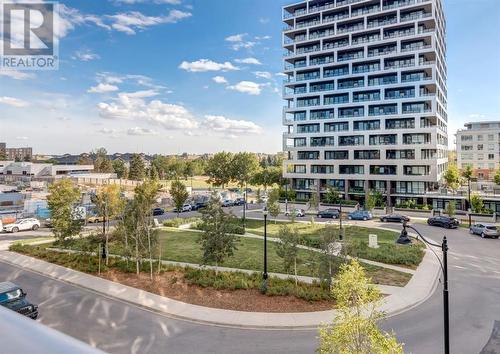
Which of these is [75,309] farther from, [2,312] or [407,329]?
[2,312]

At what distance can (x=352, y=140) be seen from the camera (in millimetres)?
67125

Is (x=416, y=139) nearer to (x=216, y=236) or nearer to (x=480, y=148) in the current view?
(x=480, y=148)

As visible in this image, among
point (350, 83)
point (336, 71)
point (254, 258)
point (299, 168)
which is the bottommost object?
point (254, 258)

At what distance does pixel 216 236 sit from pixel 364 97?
183ft

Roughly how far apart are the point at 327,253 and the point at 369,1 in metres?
64.0

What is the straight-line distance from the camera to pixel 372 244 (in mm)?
29750

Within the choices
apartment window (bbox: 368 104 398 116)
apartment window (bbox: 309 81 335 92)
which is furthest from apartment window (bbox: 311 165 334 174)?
apartment window (bbox: 309 81 335 92)

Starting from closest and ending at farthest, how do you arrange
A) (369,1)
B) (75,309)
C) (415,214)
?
(75,309) < (415,214) < (369,1)

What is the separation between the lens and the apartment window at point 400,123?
61.5 metres

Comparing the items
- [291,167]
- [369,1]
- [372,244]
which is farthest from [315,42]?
[372,244]

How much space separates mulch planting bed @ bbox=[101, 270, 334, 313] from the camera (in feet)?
55.0

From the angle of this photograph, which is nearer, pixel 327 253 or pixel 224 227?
pixel 327 253

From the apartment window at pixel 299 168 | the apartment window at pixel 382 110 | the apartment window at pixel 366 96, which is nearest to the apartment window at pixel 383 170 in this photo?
the apartment window at pixel 382 110

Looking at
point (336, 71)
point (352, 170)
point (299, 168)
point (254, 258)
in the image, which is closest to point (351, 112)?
point (336, 71)
